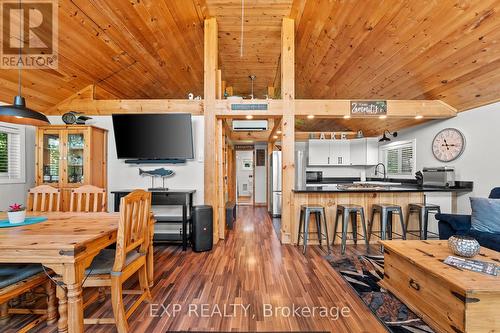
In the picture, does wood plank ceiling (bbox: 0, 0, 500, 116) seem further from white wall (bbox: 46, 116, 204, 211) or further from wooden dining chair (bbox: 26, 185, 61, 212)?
wooden dining chair (bbox: 26, 185, 61, 212)

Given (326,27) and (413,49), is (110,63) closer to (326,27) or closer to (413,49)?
(326,27)

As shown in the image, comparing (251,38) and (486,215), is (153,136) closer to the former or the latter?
(251,38)

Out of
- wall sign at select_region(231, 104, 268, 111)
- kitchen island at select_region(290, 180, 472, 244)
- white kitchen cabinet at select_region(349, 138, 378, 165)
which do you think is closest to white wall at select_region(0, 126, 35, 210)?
wall sign at select_region(231, 104, 268, 111)

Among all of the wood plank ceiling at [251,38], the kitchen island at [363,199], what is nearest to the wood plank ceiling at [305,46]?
the wood plank ceiling at [251,38]

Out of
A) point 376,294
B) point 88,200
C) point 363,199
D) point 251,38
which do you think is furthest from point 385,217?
point 88,200

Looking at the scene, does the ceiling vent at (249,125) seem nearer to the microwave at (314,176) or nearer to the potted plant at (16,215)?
the microwave at (314,176)

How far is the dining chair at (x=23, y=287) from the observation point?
1452 mm

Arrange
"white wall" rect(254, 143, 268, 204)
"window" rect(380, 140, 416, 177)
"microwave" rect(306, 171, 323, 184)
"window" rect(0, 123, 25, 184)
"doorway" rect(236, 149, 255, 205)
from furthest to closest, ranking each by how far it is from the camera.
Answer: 1. "doorway" rect(236, 149, 255, 205)
2. "white wall" rect(254, 143, 268, 204)
3. "microwave" rect(306, 171, 323, 184)
4. "window" rect(380, 140, 416, 177)
5. "window" rect(0, 123, 25, 184)

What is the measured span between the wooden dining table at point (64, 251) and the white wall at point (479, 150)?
197 inches

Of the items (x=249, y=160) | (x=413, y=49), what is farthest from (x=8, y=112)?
(x=249, y=160)

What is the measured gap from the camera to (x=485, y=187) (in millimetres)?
3436

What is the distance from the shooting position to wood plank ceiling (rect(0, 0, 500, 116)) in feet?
8.53

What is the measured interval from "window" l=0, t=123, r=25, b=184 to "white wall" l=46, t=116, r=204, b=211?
1.74 feet

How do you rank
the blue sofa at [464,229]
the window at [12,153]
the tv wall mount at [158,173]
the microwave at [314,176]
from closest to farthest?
the blue sofa at [464,229]
the window at [12,153]
the tv wall mount at [158,173]
the microwave at [314,176]
